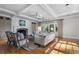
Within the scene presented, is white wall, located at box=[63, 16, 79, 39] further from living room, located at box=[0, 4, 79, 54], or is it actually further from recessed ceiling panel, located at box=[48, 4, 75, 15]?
recessed ceiling panel, located at box=[48, 4, 75, 15]

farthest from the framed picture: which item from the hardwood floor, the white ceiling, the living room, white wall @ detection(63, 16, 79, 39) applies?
white wall @ detection(63, 16, 79, 39)

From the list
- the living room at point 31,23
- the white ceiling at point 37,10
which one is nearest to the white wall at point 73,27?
the living room at point 31,23

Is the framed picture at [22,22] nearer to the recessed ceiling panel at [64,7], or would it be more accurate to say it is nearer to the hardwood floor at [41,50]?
the hardwood floor at [41,50]

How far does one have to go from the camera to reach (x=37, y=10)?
1.74 metres

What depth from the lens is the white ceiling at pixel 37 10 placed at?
4.79 ft

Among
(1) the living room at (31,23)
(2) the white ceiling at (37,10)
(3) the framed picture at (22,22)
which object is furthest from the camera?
(3) the framed picture at (22,22)

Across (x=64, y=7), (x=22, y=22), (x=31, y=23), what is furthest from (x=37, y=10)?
(x=64, y=7)

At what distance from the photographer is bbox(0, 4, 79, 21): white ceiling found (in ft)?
4.79

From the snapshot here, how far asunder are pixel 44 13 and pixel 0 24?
128 cm

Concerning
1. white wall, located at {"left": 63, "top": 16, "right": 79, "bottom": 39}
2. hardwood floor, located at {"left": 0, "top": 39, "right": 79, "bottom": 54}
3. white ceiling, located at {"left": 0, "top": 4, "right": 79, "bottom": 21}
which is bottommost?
hardwood floor, located at {"left": 0, "top": 39, "right": 79, "bottom": 54}

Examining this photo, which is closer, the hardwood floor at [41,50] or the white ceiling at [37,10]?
the white ceiling at [37,10]

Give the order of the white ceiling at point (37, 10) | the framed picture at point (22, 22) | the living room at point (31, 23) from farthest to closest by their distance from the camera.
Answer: the framed picture at point (22, 22) < the living room at point (31, 23) < the white ceiling at point (37, 10)
